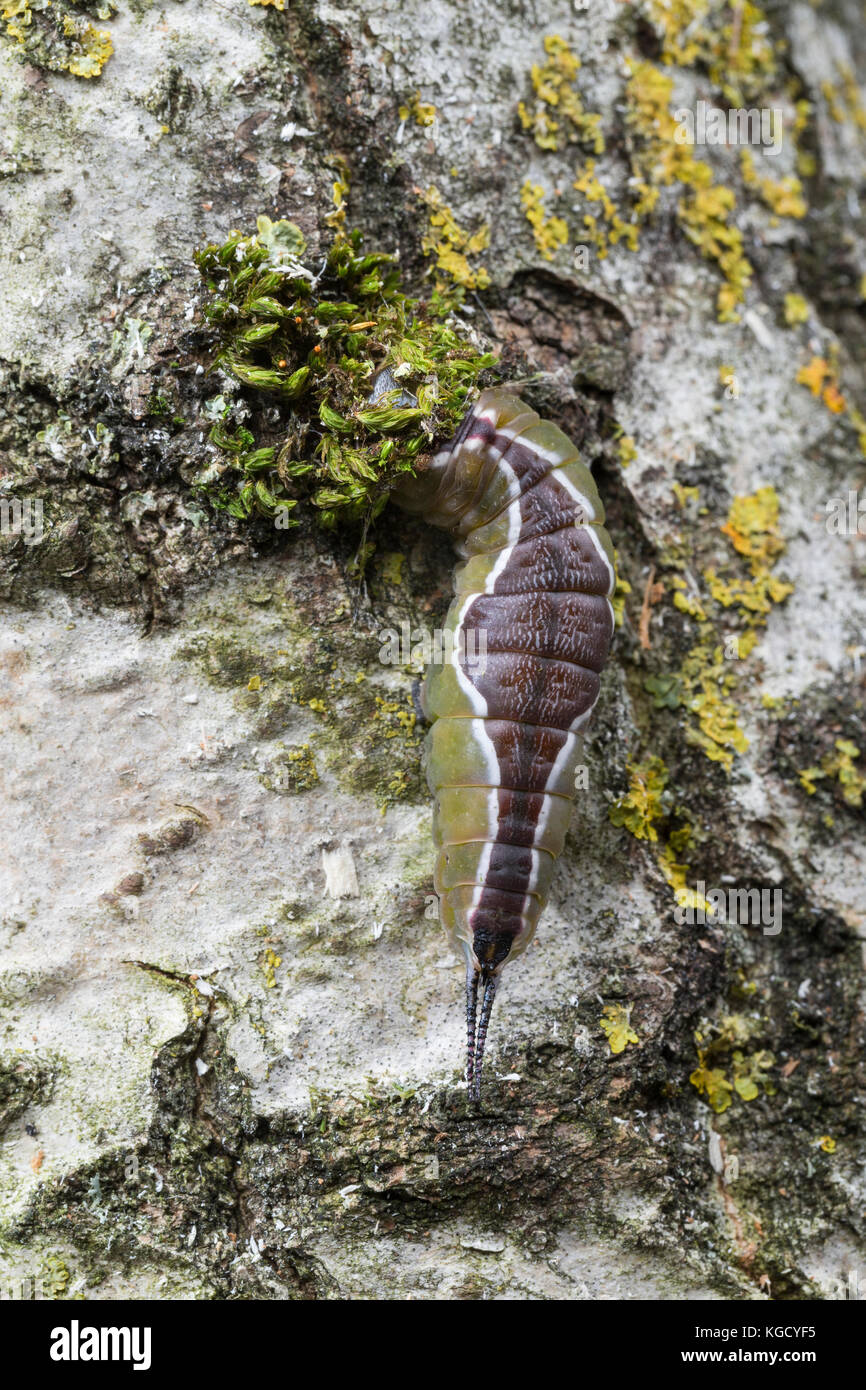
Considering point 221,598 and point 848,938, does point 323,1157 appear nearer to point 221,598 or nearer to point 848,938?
point 221,598

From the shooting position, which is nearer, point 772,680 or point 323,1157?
point 323,1157

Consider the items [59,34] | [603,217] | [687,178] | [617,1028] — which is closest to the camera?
[59,34]

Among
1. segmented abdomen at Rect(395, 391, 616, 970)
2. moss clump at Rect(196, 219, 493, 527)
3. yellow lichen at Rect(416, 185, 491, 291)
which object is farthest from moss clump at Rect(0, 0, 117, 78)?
segmented abdomen at Rect(395, 391, 616, 970)

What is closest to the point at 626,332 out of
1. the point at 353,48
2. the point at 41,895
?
the point at 353,48

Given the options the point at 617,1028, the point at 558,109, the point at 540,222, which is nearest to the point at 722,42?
the point at 558,109

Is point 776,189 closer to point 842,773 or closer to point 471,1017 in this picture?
point 842,773

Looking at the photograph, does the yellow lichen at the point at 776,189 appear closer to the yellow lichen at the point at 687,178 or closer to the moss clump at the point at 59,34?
the yellow lichen at the point at 687,178

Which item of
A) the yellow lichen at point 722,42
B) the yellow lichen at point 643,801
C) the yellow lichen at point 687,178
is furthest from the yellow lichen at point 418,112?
the yellow lichen at point 643,801
